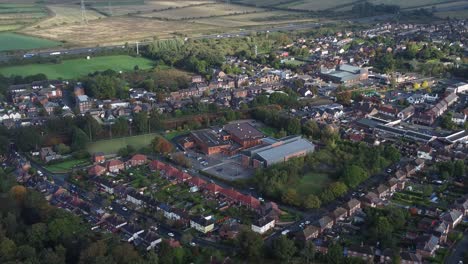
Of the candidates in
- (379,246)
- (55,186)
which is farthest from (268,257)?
(55,186)

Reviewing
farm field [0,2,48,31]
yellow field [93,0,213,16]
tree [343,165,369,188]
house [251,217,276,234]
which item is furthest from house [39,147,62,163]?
yellow field [93,0,213,16]

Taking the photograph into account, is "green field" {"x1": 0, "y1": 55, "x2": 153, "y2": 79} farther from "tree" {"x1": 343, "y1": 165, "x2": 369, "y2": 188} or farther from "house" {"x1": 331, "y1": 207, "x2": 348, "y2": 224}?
"house" {"x1": 331, "y1": 207, "x2": 348, "y2": 224}

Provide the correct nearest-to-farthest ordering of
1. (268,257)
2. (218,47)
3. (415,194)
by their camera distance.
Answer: (268,257), (415,194), (218,47)

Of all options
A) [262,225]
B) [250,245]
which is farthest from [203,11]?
[250,245]

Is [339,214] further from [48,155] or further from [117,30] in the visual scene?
[117,30]

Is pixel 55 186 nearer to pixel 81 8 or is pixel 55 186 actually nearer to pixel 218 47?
pixel 218 47

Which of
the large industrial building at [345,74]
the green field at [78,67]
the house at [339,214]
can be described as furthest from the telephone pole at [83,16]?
the house at [339,214]

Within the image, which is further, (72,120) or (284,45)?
(284,45)
